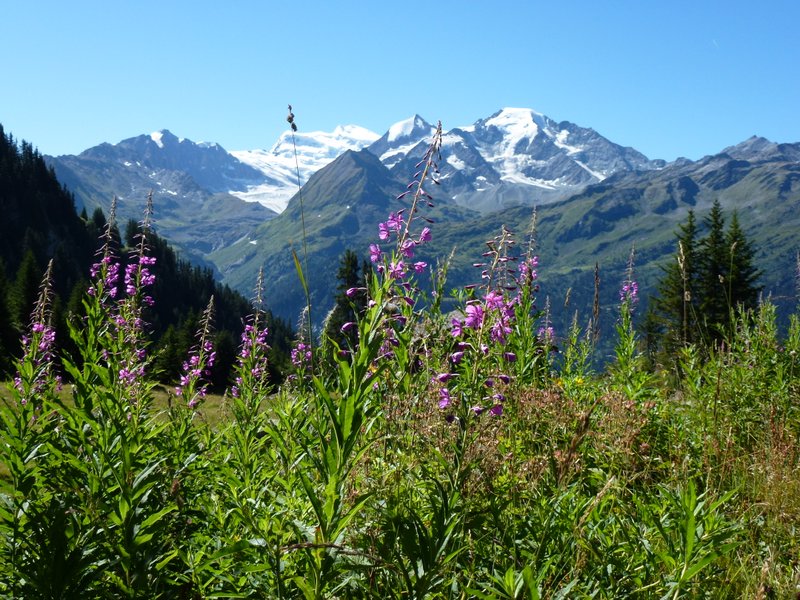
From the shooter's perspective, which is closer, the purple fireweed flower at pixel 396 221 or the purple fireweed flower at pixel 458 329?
the purple fireweed flower at pixel 396 221

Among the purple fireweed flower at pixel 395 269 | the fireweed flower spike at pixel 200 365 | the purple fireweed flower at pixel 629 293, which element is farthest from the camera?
the purple fireweed flower at pixel 629 293

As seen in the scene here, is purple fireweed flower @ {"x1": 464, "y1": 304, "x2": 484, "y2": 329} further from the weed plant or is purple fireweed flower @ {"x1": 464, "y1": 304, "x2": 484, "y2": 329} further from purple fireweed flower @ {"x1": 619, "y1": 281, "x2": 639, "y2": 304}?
purple fireweed flower @ {"x1": 619, "y1": 281, "x2": 639, "y2": 304}

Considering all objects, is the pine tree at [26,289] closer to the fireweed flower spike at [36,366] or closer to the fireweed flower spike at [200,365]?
the fireweed flower spike at [200,365]

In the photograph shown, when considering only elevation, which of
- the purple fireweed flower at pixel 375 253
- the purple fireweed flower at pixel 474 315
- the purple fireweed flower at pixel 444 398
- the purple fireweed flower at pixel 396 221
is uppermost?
the purple fireweed flower at pixel 396 221

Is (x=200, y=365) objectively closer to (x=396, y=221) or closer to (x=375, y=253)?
(x=375, y=253)

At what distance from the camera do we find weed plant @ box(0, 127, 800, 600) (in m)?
2.87

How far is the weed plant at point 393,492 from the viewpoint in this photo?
2.87 metres

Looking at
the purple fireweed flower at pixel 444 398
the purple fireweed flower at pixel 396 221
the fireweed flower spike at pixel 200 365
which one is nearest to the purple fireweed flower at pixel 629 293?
the purple fireweed flower at pixel 444 398

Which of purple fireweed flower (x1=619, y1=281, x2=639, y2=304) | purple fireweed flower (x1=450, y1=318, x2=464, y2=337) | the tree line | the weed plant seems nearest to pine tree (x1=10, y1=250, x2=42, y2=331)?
the tree line

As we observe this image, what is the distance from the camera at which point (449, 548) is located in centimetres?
312

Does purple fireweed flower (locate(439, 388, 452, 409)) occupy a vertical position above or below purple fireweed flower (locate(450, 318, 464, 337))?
below

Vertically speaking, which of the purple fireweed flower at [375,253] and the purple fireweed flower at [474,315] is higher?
the purple fireweed flower at [375,253]

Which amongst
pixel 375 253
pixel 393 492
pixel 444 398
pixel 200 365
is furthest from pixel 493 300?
pixel 200 365

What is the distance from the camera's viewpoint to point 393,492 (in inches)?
147
